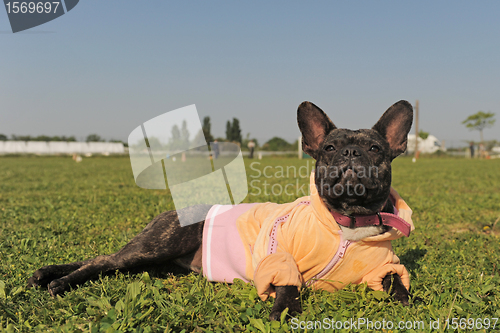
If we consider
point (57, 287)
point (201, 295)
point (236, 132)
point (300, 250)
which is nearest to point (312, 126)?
point (300, 250)

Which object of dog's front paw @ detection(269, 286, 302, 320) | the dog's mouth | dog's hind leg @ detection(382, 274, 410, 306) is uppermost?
the dog's mouth

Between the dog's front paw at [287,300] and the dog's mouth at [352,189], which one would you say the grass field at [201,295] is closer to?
the dog's front paw at [287,300]

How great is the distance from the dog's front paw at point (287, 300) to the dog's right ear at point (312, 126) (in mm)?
1005

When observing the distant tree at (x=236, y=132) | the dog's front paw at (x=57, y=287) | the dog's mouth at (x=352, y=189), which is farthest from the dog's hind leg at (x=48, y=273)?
the distant tree at (x=236, y=132)

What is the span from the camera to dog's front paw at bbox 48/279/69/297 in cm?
258

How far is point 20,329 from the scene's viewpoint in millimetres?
2150

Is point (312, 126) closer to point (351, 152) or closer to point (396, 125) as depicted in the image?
point (351, 152)

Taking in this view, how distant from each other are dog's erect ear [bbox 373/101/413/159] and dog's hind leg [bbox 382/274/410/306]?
0.88 m

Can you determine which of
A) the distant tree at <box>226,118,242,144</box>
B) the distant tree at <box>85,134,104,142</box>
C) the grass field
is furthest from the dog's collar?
the distant tree at <box>85,134,104,142</box>

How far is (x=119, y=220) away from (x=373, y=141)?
411cm

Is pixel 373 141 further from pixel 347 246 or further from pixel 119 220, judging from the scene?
pixel 119 220

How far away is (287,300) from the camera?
2230 mm

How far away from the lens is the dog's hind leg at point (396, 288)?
2443 millimetres

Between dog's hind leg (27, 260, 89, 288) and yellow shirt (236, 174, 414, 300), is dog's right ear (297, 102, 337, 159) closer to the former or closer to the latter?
yellow shirt (236, 174, 414, 300)
